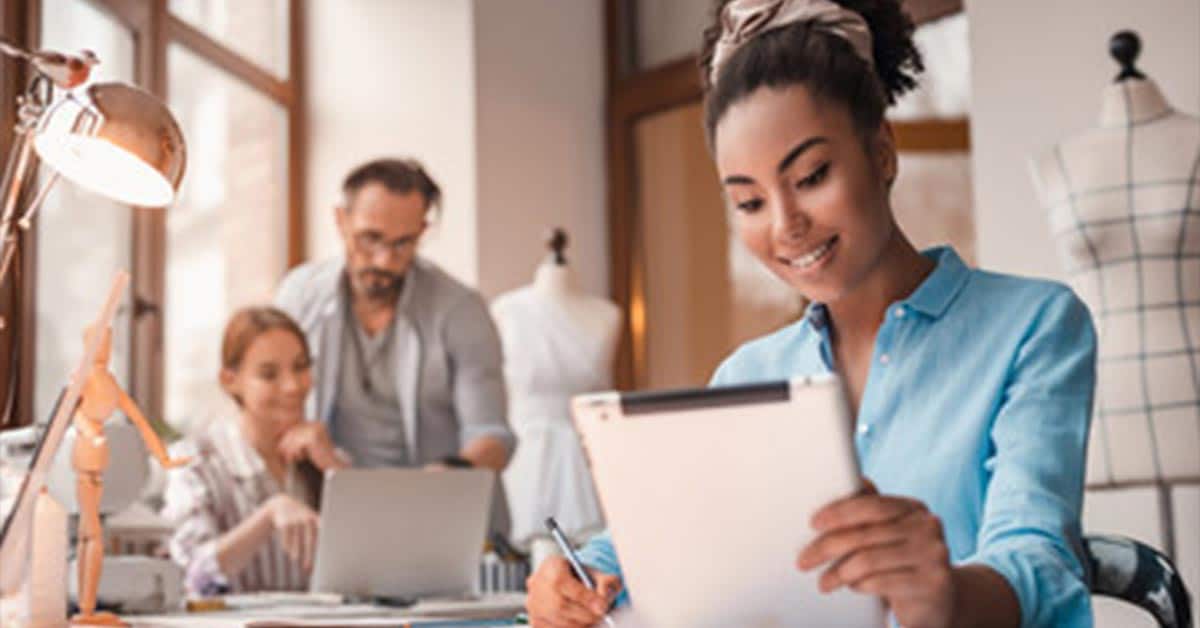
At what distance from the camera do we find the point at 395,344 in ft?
11.6

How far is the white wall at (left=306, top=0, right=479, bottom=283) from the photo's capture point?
5.44 metres

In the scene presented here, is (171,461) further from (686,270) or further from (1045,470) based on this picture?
(686,270)

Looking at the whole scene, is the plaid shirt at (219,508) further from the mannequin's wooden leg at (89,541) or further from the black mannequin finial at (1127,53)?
the black mannequin finial at (1127,53)

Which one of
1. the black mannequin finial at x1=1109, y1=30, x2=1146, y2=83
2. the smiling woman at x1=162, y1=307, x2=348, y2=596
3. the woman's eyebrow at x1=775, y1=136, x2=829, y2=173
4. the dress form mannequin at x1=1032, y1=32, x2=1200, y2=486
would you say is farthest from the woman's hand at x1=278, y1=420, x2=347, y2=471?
the woman's eyebrow at x1=775, y1=136, x2=829, y2=173

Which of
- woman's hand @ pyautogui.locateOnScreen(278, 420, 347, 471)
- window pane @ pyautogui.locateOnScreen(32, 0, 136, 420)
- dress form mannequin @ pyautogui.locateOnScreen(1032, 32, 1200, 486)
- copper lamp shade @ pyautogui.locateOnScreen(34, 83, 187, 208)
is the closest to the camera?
copper lamp shade @ pyautogui.locateOnScreen(34, 83, 187, 208)

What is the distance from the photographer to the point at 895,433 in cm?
123

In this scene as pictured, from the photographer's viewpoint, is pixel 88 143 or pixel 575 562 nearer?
pixel 575 562

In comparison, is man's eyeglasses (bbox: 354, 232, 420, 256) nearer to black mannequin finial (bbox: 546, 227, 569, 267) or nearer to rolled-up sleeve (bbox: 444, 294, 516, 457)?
rolled-up sleeve (bbox: 444, 294, 516, 457)

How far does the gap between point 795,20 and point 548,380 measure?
3653 millimetres

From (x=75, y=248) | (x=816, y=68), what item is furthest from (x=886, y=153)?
(x=75, y=248)

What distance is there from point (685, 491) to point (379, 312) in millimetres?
2770

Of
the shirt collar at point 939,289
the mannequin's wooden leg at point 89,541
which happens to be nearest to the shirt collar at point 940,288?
the shirt collar at point 939,289

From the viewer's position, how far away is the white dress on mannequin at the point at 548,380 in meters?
4.85

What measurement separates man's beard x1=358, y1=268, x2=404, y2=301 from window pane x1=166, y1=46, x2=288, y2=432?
48.9 inches
